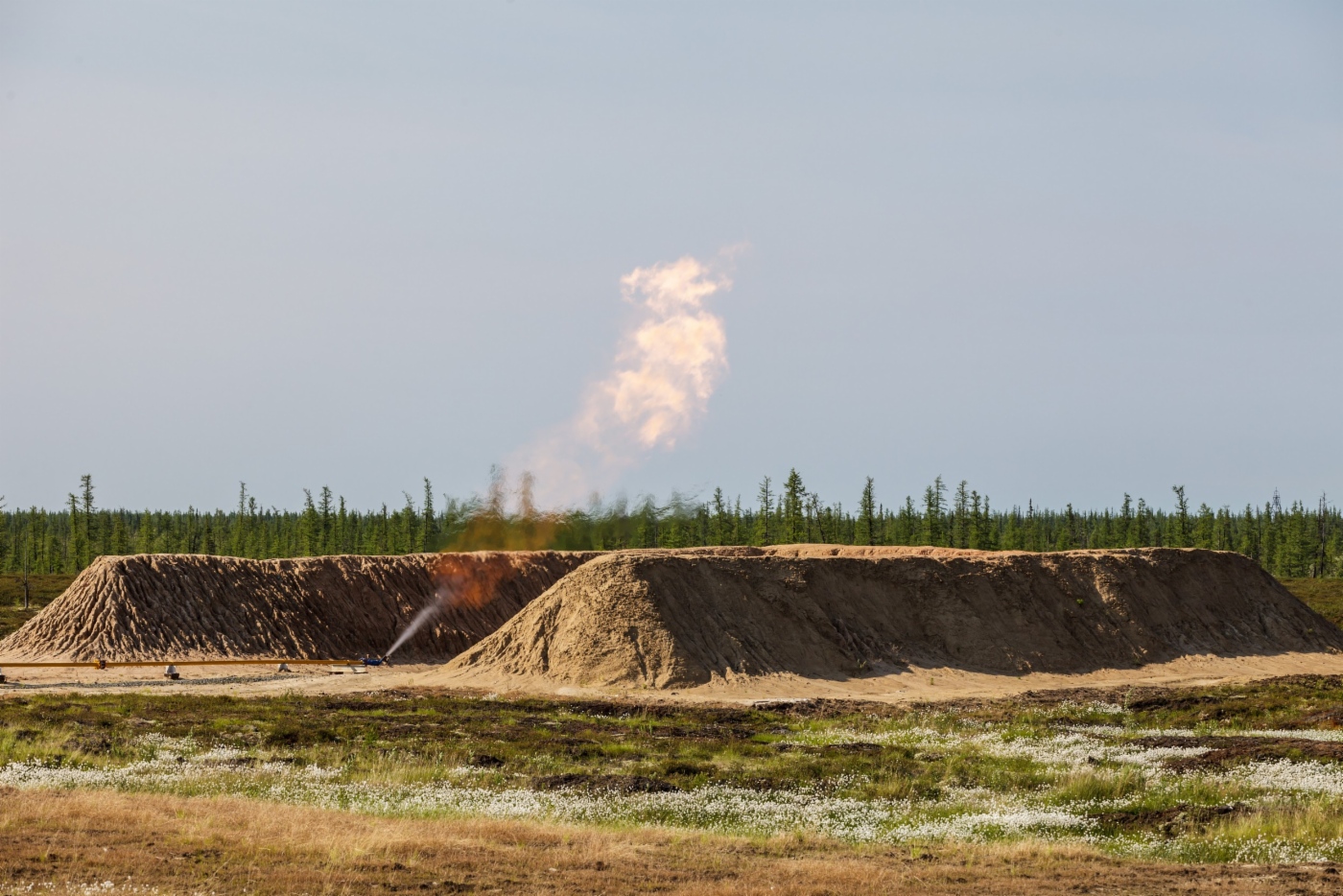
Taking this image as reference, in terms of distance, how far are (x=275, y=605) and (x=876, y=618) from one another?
107 ft

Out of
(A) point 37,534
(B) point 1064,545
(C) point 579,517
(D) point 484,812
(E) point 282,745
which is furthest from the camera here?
(A) point 37,534

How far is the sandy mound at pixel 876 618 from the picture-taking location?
51.6 meters

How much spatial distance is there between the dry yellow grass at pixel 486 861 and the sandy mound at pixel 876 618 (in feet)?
96.7

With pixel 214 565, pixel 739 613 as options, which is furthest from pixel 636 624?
pixel 214 565

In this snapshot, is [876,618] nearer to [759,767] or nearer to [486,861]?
[759,767]

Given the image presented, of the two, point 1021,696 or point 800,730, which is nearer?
point 800,730

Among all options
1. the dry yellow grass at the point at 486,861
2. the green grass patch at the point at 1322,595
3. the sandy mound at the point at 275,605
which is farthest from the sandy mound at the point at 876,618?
the green grass patch at the point at 1322,595

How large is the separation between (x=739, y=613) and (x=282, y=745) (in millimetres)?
27391

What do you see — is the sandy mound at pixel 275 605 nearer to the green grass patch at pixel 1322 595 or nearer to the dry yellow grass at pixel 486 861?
the dry yellow grass at pixel 486 861

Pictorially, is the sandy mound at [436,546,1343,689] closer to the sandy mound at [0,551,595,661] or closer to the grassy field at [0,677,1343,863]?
the grassy field at [0,677,1343,863]

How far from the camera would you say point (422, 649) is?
67000mm

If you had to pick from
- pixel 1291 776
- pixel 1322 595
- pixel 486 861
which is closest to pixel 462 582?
pixel 1291 776

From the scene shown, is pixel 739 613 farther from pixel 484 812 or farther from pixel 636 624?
pixel 484 812

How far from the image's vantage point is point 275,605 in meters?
64.0
